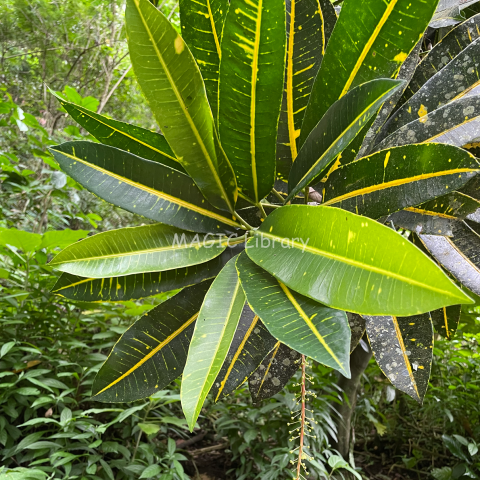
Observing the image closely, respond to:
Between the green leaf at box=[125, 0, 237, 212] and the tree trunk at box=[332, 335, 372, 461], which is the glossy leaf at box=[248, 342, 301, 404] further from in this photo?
the tree trunk at box=[332, 335, 372, 461]

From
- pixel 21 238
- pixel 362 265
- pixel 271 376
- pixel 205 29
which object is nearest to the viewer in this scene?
pixel 362 265

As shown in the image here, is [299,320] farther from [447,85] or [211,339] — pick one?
[447,85]

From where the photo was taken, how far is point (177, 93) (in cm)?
40

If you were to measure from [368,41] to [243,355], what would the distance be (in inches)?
19.4

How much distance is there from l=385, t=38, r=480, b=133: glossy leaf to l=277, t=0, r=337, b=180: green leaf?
189 mm

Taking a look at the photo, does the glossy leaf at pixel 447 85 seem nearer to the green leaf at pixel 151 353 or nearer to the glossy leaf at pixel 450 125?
the glossy leaf at pixel 450 125

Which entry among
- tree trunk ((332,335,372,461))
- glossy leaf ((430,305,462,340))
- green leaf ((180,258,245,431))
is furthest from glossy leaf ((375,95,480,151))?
tree trunk ((332,335,372,461))

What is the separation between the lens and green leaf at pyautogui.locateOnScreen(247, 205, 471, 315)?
279 mm

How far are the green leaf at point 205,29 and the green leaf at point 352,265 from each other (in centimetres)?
25

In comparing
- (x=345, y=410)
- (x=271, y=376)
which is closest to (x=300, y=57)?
(x=271, y=376)

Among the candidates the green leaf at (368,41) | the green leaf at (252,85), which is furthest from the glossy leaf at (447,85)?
the green leaf at (252,85)

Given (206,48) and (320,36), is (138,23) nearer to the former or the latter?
(206,48)

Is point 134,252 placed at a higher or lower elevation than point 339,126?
lower

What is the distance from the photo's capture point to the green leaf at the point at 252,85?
0.35 metres
